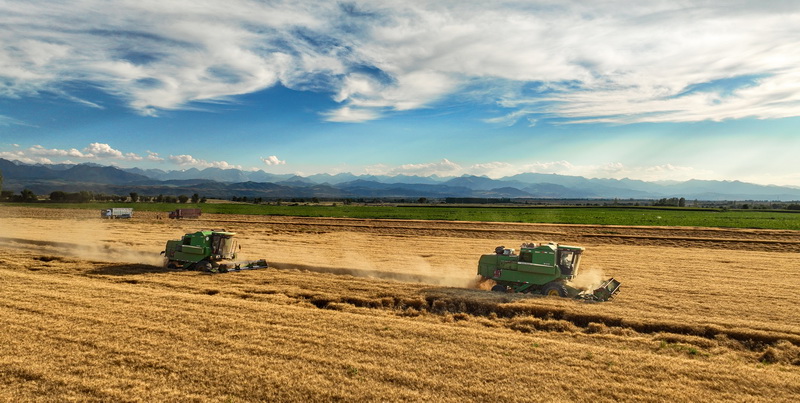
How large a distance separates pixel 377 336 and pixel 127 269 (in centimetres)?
2074

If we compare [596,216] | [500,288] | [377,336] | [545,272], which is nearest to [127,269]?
[377,336]

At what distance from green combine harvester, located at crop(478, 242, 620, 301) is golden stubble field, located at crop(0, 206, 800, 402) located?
1.22m

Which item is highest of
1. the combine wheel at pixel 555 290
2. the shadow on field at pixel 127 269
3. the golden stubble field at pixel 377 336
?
the combine wheel at pixel 555 290

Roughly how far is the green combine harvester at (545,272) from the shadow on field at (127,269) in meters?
20.7

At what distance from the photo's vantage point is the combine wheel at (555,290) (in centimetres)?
2009

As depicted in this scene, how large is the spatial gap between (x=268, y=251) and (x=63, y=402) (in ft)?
91.4

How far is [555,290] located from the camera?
20266mm

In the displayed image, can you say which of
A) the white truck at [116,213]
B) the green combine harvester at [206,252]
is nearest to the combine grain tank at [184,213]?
the white truck at [116,213]

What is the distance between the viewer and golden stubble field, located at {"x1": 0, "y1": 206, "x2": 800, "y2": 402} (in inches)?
423

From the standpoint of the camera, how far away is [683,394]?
34.7 feet

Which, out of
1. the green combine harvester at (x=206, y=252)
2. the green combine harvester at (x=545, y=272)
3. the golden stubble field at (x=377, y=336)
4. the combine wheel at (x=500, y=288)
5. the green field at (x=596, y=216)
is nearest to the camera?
the golden stubble field at (x=377, y=336)

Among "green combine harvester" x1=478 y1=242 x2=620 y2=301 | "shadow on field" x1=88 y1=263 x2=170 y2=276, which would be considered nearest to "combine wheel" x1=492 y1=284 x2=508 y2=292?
"green combine harvester" x1=478 y1=242 x2=620 y2=301

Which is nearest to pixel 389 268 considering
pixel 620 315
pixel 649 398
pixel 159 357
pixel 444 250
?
pixel 444 250

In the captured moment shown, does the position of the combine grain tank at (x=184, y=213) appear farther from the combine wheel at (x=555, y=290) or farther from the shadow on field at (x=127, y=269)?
the combine wheel at (x=555, y=290)
